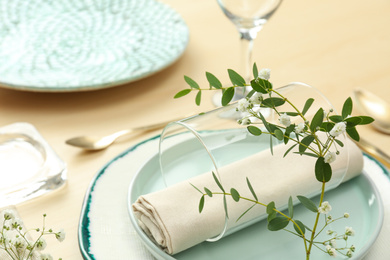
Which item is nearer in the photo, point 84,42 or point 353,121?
point 353,121

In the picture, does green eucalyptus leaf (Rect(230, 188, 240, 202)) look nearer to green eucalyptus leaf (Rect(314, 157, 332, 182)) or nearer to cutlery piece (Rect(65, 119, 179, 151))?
green eucalyptus leaf (Rect(314, 157, 332, 182))

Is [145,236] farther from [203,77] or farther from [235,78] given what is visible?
[203,77]

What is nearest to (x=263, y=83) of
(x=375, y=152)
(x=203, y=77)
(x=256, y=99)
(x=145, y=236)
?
(x=256, y=99)

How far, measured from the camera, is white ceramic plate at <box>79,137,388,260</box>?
49 cm

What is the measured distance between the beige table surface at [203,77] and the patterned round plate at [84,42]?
0.03 meters

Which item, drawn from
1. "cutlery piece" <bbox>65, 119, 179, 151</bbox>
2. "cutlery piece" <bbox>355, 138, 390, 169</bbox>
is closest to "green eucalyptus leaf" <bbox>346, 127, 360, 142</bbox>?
"cutlery piece" <bbox>355, 138, 390, 169</bbox>

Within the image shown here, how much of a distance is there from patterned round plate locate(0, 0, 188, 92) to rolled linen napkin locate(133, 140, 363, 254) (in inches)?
11.3

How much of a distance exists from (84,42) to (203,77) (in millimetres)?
188

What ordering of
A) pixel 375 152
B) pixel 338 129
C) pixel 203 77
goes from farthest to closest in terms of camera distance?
1. pixel 203 77
2. pixel 375 152
3. pixel 338 129

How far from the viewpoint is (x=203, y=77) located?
833 mm

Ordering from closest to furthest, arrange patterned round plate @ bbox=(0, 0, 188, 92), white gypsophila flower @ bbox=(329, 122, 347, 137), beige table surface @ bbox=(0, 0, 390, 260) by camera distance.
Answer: white gypsophila flower @ bbox=(329, 122, 347, 137)
beige table surface @ bbox=(0, 0, 390, 260)
patterned round plate @ bbox=(0, 0, 188, 92)

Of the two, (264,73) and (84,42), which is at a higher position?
(264,73)

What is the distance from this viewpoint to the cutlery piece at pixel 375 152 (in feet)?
2.11

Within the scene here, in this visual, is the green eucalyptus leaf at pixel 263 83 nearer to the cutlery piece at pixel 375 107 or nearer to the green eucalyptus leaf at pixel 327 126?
the green eucalyptus leaf at pixel 327 126
